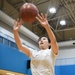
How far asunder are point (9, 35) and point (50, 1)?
2.72 metres

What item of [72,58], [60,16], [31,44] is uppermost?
[60,16]

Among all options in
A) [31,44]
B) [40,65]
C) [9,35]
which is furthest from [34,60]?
[31,44]

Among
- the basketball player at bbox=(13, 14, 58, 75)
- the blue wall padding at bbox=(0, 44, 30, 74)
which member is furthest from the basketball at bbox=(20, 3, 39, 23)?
the blue wall padding at bbox=(0, 44, 30, 74)

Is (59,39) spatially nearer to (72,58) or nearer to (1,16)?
(72,58)

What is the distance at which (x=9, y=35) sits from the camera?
29.1 ft

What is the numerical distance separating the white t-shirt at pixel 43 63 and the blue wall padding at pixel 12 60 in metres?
2.70

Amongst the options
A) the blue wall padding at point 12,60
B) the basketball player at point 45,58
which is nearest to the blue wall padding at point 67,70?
the blue wall padding at point 12,60

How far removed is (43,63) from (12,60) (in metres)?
3.22

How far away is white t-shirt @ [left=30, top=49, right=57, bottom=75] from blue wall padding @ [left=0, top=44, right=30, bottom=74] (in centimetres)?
270

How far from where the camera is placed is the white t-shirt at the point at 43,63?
8.23 feet

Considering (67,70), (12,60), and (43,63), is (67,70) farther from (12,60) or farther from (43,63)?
(43,63)

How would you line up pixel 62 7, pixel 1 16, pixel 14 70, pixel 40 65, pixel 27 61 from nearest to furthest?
pixel 40 65
pixel 14 70
pixel 27 61
pixel 1 16
pixel 62 7

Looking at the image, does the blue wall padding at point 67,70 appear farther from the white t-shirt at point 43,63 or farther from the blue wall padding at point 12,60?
A: the white t-shirt at point 43,63

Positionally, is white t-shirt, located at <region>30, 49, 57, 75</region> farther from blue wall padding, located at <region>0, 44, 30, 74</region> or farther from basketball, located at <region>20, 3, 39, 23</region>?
blue wall padding, located at <region>0, 44, 30, 74</region>
